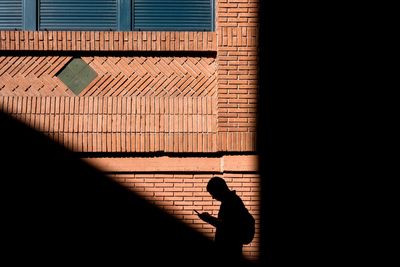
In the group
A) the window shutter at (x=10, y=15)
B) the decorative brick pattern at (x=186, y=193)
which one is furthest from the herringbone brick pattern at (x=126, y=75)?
the decorative brick pattern at (x=186, y=193)

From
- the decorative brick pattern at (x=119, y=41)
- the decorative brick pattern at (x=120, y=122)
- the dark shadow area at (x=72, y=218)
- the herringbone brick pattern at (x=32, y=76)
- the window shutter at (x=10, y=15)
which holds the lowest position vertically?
the dark shadow area at (x=72, y=218)

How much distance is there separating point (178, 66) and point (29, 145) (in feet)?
7.15

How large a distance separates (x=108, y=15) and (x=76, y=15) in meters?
0.44

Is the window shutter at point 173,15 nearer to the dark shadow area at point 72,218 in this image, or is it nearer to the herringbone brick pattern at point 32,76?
the herringbone brick pattern at point 32,76

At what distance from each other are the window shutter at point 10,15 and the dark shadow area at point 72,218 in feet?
4.38

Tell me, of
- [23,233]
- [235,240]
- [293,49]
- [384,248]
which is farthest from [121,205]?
[384,248]

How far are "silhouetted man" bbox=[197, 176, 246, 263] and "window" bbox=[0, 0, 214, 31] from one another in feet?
9.33

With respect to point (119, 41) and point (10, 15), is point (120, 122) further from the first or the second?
point (10, 15)

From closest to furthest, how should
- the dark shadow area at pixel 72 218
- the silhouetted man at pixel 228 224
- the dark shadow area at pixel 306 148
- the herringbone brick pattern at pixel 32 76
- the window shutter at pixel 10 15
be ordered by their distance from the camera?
the silhouetted man at pixel 228 224, the dark shadow area at pixel 72 218, the dark shadow area at pixel 306 148, the herringbone brick pattern at pixel 32 76, the window shutter at pixel 10 15

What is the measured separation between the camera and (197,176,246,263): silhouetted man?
3951mm

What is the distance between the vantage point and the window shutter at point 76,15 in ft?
19.9

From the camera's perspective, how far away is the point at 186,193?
5758 millimetres

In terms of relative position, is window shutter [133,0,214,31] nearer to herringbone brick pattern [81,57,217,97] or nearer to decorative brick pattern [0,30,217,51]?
decorative brick pattern [0,30,217,51]

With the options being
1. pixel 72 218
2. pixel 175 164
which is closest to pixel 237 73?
pixel 175 164
